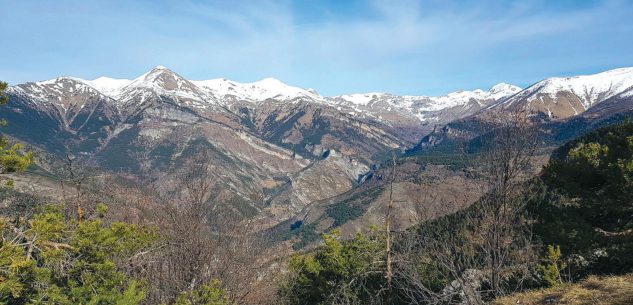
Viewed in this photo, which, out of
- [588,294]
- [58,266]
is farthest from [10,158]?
[588,294]

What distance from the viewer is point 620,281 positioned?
1263 cm

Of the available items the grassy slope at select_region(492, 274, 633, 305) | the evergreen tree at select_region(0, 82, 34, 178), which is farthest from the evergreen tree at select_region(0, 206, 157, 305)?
the grassy slope at select_region(492, 274, 633, 305)

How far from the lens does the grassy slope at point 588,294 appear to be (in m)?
11.2

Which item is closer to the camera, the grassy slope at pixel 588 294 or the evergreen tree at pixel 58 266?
the grassy slope at pixel 588 294

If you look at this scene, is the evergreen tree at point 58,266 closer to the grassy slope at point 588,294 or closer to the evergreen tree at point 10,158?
the evergreen tree at point 10,158

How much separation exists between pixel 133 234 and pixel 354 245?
17.0m

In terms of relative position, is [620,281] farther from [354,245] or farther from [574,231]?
[354,245]

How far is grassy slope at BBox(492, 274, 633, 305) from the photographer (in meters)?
11.2

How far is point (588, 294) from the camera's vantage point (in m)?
12.0

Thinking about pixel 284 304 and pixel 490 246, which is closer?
pixel 490 246

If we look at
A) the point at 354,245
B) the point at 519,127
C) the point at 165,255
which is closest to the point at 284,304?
the point at 354,245

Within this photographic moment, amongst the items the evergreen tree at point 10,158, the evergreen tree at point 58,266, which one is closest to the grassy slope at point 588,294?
the evergreen tree at point 58,266

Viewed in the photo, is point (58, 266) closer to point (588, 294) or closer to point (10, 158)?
point (10, 158)

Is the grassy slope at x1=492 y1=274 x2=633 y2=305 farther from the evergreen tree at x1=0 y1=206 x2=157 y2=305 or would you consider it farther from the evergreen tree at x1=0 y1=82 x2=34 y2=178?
the evergreen tree at x1=0 y1=82 x2=34 y2=178
